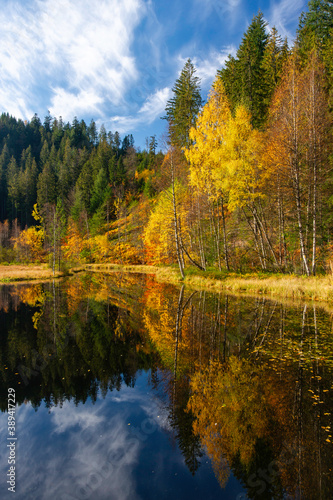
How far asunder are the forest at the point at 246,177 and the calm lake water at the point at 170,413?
977 cm

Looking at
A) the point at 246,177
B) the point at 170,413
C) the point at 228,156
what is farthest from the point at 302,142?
the point at 170,413

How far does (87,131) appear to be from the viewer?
353ft

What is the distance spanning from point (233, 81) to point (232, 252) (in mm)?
22374

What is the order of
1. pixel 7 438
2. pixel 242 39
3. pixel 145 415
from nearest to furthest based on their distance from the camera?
pixel 7 438 → pixel 145 415 → pixel 242 39

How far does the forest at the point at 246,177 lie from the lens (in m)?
14.2

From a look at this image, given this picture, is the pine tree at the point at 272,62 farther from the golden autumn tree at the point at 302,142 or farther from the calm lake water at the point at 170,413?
the calm lake water at the point at 170,413

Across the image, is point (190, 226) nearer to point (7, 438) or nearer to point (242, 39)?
point (7, 438)

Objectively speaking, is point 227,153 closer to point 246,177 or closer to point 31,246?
point 246,177

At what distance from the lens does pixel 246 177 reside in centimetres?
1530

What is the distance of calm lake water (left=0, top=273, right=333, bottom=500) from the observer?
250cm

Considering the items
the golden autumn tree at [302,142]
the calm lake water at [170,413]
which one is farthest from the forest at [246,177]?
the calm lake water at [170,413]

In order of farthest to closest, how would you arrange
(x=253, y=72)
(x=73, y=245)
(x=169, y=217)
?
(x=73, y=245)
(x=253, y=72)
(x=169, y=217)

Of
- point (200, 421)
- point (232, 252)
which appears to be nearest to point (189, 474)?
point (200, 421)

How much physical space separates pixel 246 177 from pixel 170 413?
14459 mm
